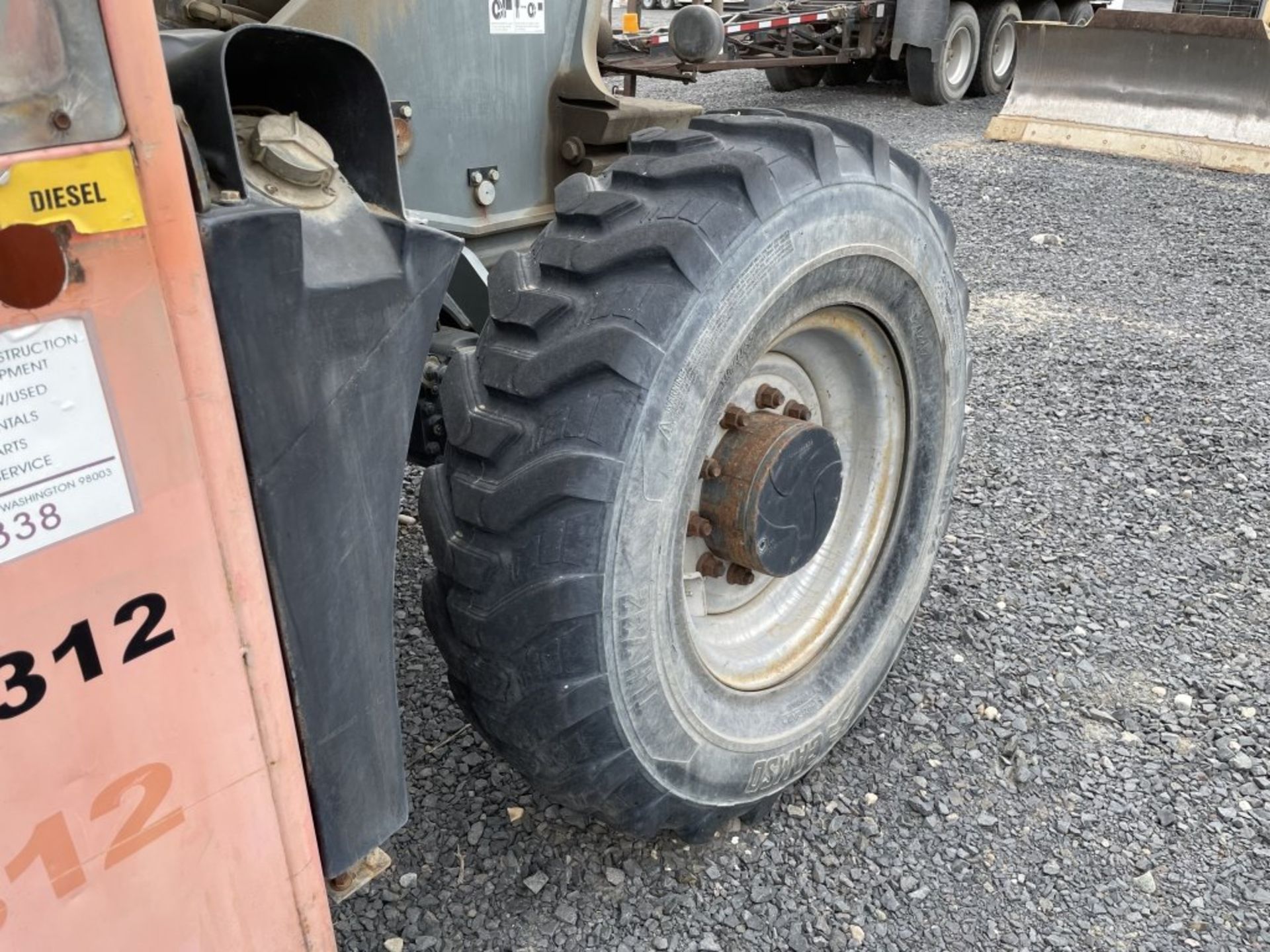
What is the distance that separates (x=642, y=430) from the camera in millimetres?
1623

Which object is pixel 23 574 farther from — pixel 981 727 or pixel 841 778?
pixel 981 727

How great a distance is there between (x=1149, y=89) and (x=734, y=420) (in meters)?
7.67

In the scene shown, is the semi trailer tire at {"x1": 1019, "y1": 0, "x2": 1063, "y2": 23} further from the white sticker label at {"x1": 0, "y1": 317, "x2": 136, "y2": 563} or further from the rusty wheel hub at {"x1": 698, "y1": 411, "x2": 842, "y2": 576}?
the white sticker label at {"x1": 0, "y1": 317, "x2": 136, "y2": 563}

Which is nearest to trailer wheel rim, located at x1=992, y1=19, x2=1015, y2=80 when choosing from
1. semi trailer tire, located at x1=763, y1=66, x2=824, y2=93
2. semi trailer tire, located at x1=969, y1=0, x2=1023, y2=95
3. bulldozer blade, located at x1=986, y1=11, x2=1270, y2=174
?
semi trailer tire, located at x1=969, y1=0, x2=1023, y2=95

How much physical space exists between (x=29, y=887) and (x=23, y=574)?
1.10 ft

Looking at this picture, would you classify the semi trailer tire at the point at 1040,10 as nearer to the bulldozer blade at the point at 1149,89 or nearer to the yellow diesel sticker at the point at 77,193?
the bulldozer blade at the point at 1149,89

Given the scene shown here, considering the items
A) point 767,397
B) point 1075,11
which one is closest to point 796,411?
point 767,397

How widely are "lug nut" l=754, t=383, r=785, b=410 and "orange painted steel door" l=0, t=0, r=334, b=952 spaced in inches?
46.3

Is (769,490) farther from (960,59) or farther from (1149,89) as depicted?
(960,59)

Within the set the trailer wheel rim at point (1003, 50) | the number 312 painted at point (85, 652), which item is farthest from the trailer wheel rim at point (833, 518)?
the trailer wheel rim at point (1003, 50)

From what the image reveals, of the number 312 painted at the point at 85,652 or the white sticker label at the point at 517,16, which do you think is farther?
the white sticker label at the point at 517,16

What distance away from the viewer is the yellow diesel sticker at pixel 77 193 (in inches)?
34.4

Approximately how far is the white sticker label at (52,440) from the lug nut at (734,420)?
1.23 m

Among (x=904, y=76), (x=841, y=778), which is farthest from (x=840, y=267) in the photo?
(x=904, y=76)
